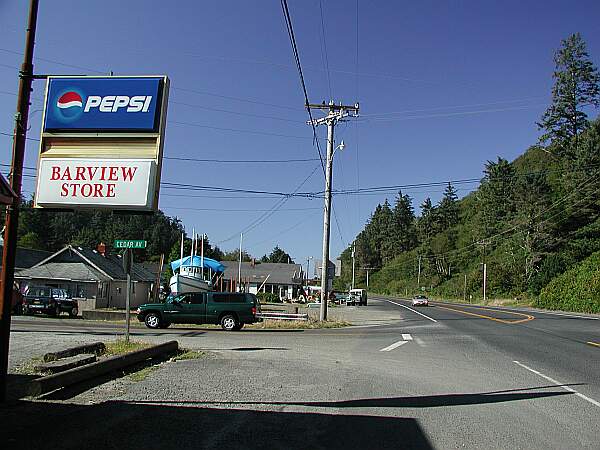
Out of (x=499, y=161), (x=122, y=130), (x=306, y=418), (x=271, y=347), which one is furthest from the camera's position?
(x=499, y=161)

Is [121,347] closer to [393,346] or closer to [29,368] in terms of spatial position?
[29,368]

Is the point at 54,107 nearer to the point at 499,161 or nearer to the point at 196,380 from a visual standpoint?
the point at 196,380

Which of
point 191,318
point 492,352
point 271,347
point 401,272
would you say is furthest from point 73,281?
point 401,272

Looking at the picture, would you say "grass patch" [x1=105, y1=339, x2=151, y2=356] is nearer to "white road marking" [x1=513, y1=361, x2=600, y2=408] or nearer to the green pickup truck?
"white road marking" [x1=513, y1=361, x2=600, y2=408]


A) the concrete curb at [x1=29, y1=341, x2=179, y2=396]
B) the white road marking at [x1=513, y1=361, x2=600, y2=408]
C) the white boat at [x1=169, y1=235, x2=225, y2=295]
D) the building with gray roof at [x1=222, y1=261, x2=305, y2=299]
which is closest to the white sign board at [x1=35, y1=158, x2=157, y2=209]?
the concrete curb at [x1=29, y1=341, x2=179, y2=396]

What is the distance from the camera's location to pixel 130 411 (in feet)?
27.5

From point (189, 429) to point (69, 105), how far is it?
684cm

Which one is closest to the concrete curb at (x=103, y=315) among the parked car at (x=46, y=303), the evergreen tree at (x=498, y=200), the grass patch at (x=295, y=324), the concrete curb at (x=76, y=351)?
the parked car at (x=46, y=303)

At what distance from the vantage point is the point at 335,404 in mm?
9406

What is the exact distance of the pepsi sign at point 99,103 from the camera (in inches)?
436

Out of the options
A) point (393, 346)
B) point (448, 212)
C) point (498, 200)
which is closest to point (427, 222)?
point (448, 212)

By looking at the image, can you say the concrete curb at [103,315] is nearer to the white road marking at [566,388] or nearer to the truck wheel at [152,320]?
the truck wheel at [152,320]

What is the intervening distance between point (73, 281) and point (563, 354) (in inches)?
1396

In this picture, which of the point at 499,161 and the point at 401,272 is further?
the point at 401,272
